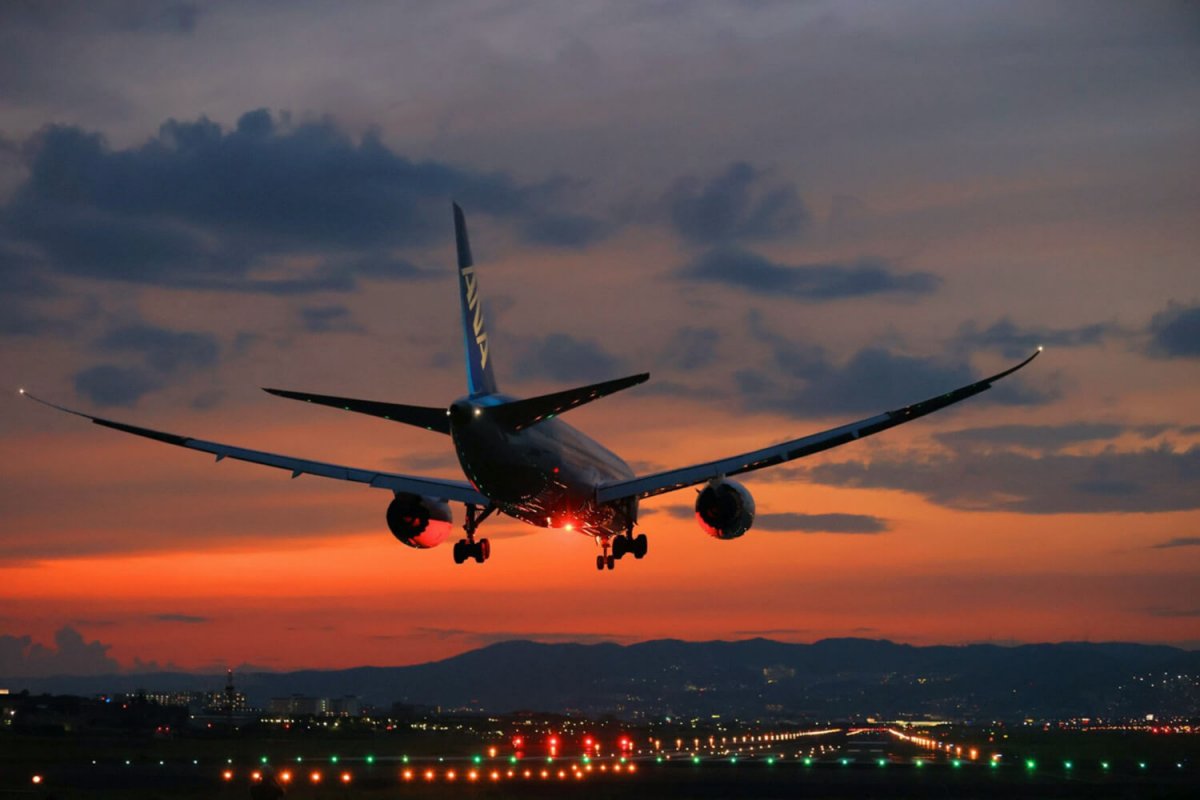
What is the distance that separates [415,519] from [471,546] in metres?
2.63

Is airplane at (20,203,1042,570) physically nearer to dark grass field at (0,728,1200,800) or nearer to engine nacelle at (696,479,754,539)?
engine nacelle at (696,479,754,539)

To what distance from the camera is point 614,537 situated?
2365 inches

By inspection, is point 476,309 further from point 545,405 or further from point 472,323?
point 545,405

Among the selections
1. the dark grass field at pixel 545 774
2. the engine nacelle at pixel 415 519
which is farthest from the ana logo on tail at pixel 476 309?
the dark grass field at pixel 545 774

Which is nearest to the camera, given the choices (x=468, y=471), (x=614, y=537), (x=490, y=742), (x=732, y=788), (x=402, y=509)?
(x=468, y=471)

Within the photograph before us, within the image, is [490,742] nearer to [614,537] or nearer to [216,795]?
[614,537]

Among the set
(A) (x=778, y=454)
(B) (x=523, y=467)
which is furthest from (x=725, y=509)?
(B) (x=523, y=467)

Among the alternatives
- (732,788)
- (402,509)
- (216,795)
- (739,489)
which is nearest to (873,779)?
(732,788)

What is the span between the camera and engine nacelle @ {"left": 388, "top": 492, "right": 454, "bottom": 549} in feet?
183

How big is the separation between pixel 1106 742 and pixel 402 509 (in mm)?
81573

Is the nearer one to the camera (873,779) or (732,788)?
(732,788)

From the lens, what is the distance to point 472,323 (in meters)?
52.2

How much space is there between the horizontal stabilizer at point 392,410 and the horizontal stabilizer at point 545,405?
2.00 metres

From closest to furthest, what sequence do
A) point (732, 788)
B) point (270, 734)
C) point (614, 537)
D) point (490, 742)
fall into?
point (732, 788) → point (614, 537) → point (490, 742) → point (270, 734)
